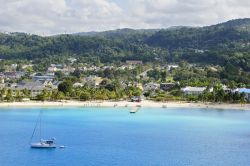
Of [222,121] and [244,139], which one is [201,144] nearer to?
[244,139]

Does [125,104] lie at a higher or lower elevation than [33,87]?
lower

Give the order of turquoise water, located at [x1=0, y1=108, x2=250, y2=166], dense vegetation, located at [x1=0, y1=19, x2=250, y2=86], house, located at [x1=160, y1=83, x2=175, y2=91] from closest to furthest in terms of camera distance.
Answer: turquoise water, located at [x1=0, y1=108, x2=250, y2=166] < house, located at [x1=160, y1=83, x2=175, y2=91] < dense vegetation, located at [x1=0, y1=19, x2=250, y2=86]

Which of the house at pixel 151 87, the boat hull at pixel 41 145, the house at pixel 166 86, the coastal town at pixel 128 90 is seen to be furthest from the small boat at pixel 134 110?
the boat hull at pixel 41 145

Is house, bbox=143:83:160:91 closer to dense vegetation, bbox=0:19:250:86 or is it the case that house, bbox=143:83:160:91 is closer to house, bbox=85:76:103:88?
house, bbox=85:76:103:88

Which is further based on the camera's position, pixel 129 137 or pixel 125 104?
pixel 125 104

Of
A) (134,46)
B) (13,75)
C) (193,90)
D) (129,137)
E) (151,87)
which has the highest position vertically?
(134,46)

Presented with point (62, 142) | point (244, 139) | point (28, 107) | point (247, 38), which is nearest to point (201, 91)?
point (28, 107)

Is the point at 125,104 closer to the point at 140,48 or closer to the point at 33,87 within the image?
the point at 33,87

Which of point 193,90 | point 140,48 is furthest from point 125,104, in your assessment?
point 140,48

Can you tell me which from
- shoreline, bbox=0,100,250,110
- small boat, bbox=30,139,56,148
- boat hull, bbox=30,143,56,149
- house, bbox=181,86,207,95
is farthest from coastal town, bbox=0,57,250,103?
boat hull, bbox=30,143,56,149
